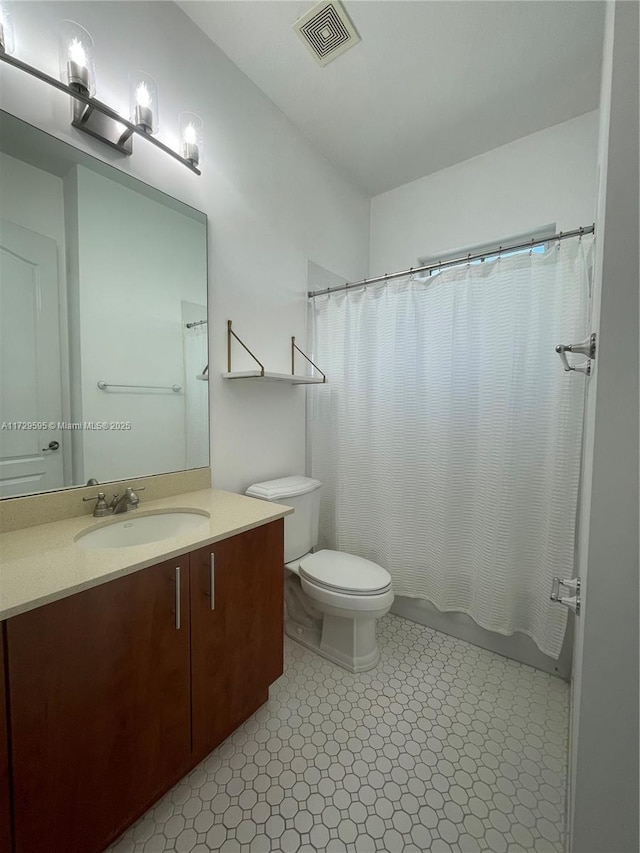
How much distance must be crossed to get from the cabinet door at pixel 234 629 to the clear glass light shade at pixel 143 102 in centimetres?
149

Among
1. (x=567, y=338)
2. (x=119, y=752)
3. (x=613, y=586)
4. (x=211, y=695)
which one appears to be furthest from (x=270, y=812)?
(x=567, y=338)

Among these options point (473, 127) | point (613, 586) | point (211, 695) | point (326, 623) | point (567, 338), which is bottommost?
point (326, 623)

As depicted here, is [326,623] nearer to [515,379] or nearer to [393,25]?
[515,379]

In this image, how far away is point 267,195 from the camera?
1.91 meters

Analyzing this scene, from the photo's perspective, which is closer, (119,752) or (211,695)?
(119,752)

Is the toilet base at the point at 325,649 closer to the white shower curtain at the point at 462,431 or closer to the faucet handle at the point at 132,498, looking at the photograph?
the white shower curtain at the point at 462,431

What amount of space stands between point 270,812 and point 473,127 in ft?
10.6

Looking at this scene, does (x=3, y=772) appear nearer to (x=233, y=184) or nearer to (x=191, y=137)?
(x=191, y=137)

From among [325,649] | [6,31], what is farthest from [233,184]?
[325,649]

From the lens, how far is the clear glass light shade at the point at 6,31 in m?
0.96

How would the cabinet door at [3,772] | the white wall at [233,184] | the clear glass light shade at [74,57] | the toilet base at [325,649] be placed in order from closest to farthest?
1. the cabinet door at [3,772]
2. the clear glass light shade at [74,57]
3. the white wall at [233,184]
4. the toilet base at [325,649]

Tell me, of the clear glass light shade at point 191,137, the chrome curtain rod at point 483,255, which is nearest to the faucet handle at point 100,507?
the clear glass light shade at point 191,137

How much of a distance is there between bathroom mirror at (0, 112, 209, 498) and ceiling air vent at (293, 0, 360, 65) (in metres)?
0.88

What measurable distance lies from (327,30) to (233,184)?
714mm
